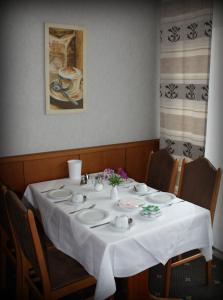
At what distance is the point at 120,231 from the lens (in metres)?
1.54

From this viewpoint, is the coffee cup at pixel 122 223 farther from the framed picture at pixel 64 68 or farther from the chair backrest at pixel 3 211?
the framed picture at pixel 64 68

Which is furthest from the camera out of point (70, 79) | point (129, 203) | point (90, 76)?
point (90, 76)

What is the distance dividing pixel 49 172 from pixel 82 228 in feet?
3.23

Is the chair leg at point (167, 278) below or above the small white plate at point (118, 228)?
below

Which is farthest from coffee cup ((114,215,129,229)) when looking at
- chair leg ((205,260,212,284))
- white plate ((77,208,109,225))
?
chair leg ((205,260,212,284))

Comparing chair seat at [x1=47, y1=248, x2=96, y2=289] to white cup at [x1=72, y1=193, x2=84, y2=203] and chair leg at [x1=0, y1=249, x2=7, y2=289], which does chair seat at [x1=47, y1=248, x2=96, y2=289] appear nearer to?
white cup at [x1=72, y1=193, x2=84, y2=203]

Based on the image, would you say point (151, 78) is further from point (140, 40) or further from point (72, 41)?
point (72, 41)

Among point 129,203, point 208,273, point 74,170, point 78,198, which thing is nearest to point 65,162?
point 74,170

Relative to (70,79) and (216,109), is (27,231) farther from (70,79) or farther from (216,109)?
(216,109)

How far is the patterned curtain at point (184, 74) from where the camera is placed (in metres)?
2.42

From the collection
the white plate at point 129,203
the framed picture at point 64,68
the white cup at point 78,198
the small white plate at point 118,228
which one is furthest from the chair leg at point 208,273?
the framed picture at point 64,68

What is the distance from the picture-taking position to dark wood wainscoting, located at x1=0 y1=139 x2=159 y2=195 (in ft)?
7.80

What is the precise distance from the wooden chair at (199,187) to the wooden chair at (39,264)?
1.97ft

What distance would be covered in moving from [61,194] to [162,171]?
0.78 meters
